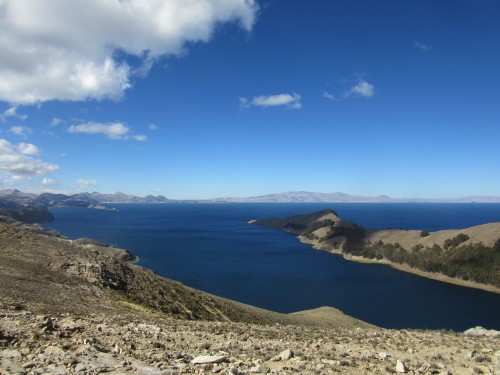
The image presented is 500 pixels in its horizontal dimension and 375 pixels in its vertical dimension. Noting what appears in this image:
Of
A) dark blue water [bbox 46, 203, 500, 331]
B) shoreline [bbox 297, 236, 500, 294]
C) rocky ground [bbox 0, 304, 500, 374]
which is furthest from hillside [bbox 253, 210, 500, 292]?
rocky ground [bbox 0, 304, 500, 374]

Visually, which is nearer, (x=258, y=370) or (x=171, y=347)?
(x=258, y=370)

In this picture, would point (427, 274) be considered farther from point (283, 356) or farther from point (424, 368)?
point (283, 356)

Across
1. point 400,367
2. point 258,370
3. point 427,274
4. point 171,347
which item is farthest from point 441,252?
point 258,370

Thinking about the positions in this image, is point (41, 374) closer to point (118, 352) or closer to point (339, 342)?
point (118, 352)

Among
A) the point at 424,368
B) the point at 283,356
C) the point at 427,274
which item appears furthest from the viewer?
the point at 427,274

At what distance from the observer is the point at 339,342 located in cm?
1983

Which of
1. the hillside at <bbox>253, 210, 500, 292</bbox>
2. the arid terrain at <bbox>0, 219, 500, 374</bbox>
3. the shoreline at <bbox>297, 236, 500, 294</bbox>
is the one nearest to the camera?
the arid terrain at <bbox>0, 219, 500, 374</bbox>

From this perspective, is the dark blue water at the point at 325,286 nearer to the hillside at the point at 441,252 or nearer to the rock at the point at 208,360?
the hillside at the point at 441,252

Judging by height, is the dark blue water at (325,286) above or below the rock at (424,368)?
below

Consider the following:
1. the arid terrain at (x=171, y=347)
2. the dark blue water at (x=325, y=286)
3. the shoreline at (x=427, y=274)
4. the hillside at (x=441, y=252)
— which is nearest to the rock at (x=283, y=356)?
the arid terrain at (x=171, y=347)

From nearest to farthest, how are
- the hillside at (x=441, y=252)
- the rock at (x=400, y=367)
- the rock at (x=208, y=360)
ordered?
the rock at (x=208, y=360) → the rock at (x=400, y=367) → the hillside at (x=441, y=252)

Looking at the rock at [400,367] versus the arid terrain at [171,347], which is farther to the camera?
the rock at [400,367]

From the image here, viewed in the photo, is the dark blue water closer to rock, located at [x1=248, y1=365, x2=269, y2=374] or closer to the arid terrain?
the arid terrain

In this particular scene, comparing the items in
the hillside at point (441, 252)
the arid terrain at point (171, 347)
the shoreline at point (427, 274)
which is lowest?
the shoreline at point (427, 274)
